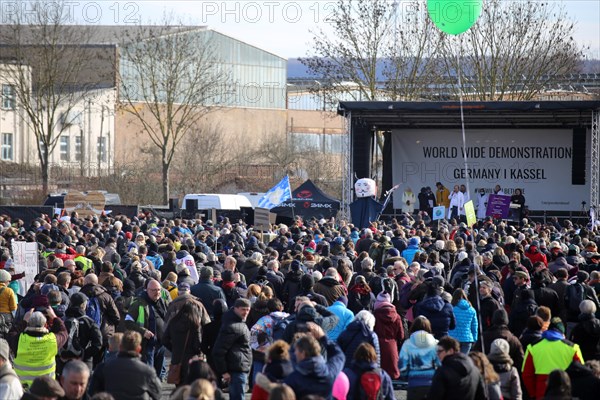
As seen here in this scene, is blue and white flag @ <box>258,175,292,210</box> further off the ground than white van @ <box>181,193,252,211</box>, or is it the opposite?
blue and white flag @ <box>258,175,292,210</box>

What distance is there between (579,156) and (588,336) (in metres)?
24.1

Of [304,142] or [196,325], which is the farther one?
[304,142]

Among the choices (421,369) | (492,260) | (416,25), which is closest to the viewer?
(421,369)

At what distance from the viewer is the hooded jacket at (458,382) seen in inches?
331

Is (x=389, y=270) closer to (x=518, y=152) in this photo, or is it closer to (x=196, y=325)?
(x=196, y=325)

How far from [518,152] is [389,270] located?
21.5m

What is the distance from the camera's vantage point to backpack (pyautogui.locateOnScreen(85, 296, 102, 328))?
12.4 metres

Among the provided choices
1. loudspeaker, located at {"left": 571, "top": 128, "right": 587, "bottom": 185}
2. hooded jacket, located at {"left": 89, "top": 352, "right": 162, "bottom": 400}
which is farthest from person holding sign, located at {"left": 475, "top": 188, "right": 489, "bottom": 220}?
hooded jacket, located at {"left": 89, "top": 352, "right": 162, "bottom": 400}

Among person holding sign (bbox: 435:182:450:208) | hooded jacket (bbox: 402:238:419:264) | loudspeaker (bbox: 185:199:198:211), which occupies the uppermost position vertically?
person holding sign (bbox: 435:182:450:208)

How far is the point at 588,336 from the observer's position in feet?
36.5

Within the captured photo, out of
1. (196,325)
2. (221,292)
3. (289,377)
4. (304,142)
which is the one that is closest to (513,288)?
(221,292)

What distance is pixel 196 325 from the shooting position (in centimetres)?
1124

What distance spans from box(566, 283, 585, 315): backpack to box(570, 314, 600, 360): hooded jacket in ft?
6.93

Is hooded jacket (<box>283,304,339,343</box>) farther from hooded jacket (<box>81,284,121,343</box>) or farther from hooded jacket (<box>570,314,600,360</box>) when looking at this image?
hooded jacket (<box>81,284,121,343</box>)
